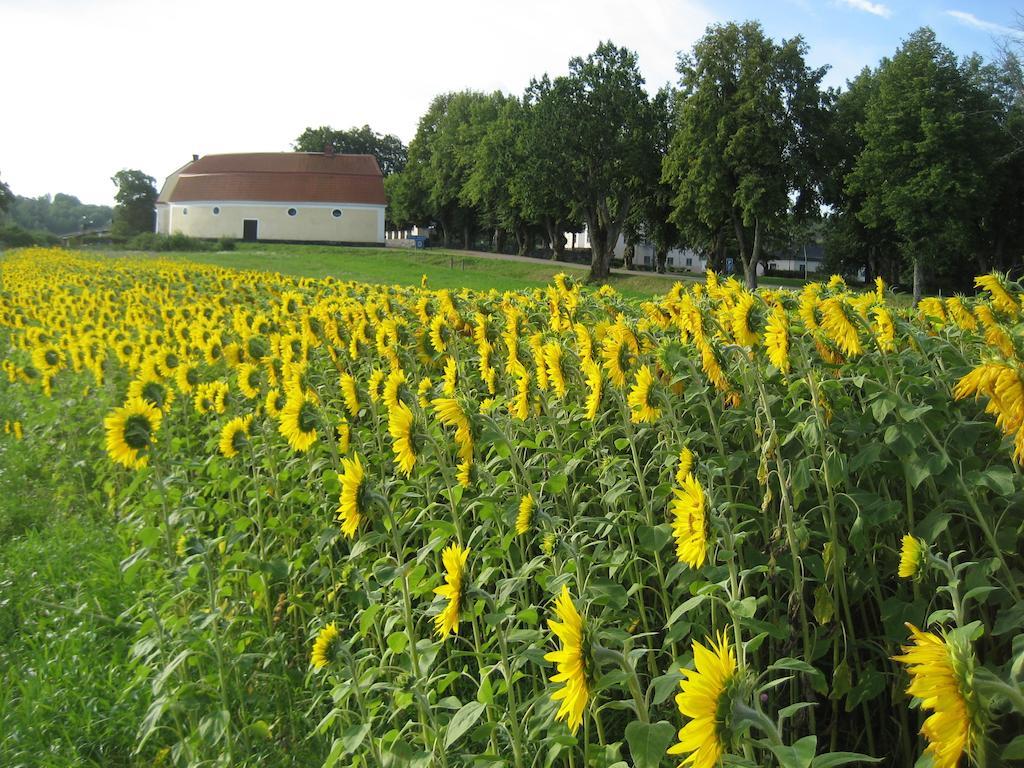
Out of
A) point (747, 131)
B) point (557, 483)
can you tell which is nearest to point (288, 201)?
point (747, 131)

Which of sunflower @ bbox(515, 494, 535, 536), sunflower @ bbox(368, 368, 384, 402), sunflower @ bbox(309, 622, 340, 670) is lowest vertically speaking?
sunflower @ bbox(309, 622, 340, 670)

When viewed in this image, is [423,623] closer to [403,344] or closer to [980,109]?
[403,344]

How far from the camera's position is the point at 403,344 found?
4188 millimetres

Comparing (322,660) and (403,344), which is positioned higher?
(403,344)

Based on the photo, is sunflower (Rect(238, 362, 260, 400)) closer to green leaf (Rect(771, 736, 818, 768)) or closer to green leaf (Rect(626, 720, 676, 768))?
green leaf (Rect(626, 720, 676, 768))

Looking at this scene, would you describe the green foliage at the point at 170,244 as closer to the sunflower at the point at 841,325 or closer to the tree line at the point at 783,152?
the tree line at the point at 783,152

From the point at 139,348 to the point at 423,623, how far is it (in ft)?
11.6

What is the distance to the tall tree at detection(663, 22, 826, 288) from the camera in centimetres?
3100

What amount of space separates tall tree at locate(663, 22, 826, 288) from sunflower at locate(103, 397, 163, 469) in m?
29.6

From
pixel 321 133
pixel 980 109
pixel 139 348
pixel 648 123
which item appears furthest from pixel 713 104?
pixel 321 133

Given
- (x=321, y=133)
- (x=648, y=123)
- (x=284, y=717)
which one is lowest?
(x=284, y=717)

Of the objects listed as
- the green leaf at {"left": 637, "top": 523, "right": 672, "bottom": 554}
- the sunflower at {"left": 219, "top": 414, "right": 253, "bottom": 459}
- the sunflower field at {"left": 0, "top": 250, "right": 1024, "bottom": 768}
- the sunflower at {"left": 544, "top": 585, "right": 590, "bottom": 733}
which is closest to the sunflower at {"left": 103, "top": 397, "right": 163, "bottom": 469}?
the sunflower field at {"left": 0, "top": 250, "right": 1024, "bottom": 768}

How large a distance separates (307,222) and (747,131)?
35.6 meters

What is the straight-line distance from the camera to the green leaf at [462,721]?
1.79 meters
